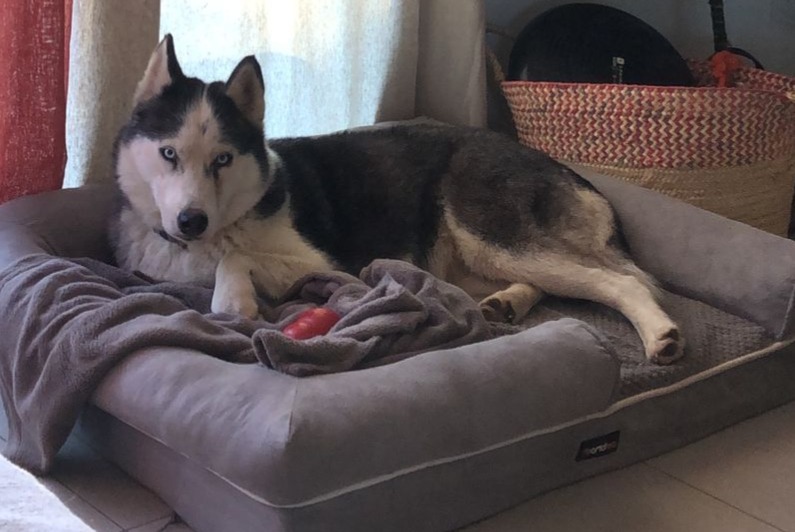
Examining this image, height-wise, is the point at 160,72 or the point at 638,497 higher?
the point at 160,72

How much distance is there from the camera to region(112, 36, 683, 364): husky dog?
204 centimetres

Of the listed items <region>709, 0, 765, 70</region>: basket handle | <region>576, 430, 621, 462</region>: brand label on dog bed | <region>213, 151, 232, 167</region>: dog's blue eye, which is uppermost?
<region>709, 0, 765, 70</region>: basket handle

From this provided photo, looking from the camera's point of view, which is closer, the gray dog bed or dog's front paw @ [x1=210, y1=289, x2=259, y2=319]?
the gray dog bed

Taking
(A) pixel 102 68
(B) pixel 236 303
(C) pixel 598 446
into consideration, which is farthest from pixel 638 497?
(A) pixel 102 68

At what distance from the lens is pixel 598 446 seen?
1.84 metres

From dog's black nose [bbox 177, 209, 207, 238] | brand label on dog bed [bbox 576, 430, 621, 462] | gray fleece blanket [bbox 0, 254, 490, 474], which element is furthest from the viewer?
dog's black nose [bbox 177, 209, 207, 238]

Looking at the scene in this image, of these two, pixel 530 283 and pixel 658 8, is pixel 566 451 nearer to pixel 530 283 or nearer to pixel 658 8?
pixel 530 283

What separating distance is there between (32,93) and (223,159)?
48 cm

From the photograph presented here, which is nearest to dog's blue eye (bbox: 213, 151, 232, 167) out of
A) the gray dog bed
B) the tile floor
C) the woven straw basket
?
the gray dog bed

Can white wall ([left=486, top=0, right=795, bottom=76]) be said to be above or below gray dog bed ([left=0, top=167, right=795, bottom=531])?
above

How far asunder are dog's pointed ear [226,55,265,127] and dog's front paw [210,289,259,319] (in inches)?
16.2

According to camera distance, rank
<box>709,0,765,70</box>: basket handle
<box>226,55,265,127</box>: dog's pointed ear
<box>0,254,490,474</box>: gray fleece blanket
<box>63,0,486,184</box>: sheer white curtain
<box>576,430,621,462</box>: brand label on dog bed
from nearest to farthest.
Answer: <box>0,254,490,474</box>: gray fleece blanket, <box>576,430,621,462</box>: brand label on dog bed, <box>226,55,265,127</box>: dog's pointed ear, <box>63,0,486,184</box>: sheer white curtain, <box>709,0,765,70</box>: basket handle

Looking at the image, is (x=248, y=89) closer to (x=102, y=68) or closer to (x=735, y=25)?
(x=102, y=68)

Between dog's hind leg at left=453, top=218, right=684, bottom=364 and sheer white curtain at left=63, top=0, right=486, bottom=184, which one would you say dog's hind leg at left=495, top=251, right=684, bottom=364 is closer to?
dog's hind leg at left=453, top=218, right=684, bottom=364
